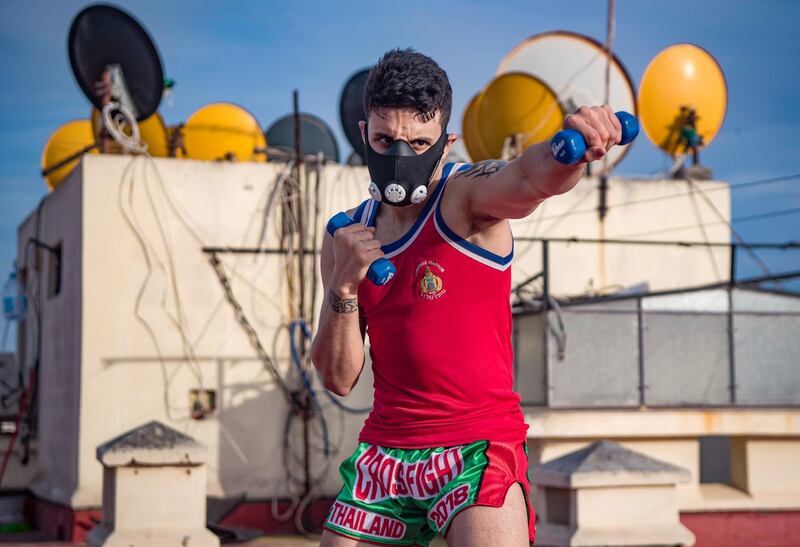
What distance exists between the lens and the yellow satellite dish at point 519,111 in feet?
46.7

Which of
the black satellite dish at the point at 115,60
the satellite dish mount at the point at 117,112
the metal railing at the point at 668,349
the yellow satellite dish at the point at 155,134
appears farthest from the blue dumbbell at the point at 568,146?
the yellow satellite dish at the point at 155,134

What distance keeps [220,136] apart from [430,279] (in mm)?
12124

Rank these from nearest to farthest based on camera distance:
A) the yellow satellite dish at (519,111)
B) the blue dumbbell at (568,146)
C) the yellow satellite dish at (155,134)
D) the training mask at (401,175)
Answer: the blue dumbbell at (568,146) < the training mask at (401,175) < the yellow satellite dish at (519,111) < the yellow satellite dish at (155,134)

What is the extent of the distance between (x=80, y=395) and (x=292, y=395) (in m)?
2.51

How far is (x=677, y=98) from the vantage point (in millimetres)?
15633

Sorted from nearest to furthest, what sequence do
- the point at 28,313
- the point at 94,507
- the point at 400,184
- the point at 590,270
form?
the point at 400,184, the point at 94,507, the point at 590,270, the point at 28,313

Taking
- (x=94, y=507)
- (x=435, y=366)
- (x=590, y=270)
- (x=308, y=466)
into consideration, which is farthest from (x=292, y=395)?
(x=435, y=366)

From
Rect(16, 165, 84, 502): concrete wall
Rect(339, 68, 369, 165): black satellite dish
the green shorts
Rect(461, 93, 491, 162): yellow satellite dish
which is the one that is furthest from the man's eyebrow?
Rect(461, 93, 491, 162): yellow satellite dish

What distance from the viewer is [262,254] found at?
1342cm

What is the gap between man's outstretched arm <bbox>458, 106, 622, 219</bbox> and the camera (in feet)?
9.42

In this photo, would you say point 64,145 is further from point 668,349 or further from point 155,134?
point 668,349

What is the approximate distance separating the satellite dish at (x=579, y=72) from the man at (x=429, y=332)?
11.5 metres

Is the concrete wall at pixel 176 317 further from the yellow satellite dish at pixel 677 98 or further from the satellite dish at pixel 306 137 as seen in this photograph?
the yellow satellite dish at pixel 677 98

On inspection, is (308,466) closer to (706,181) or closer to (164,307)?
(164,307)
